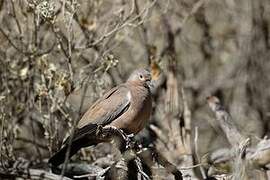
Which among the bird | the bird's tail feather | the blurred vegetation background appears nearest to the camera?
the bird's tail feather

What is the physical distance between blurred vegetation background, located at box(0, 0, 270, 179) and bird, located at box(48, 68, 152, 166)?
210mm

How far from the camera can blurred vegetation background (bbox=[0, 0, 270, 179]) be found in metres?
6.15

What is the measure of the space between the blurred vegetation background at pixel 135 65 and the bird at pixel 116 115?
8.3 inches

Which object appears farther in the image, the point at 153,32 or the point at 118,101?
the point at 153,32

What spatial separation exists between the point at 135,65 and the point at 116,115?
3.38 meters

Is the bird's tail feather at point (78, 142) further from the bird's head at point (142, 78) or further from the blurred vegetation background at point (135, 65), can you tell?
the bird's head at point (142, 78)

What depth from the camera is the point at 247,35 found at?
8977 mm

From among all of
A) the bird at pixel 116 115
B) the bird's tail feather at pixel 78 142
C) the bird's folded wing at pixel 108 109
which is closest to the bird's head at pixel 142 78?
the bird at pixel 116 115

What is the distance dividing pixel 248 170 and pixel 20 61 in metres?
2.85

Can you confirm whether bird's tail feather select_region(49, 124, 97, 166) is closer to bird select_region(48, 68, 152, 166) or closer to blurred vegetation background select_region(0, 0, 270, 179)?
bird select_region(48, 68, 152, 166)

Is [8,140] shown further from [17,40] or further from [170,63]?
[170,63]

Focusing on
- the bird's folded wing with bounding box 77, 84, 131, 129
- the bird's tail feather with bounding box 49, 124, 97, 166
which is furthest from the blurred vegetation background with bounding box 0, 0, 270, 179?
the bird's tail feather with bounding box 49, 124, 97, 166

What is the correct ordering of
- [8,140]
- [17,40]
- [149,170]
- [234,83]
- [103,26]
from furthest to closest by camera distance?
[234,83] → [103,26] → [17,40] → [8,140] → [149,170]

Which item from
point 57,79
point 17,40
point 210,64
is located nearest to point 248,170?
point 57,79
